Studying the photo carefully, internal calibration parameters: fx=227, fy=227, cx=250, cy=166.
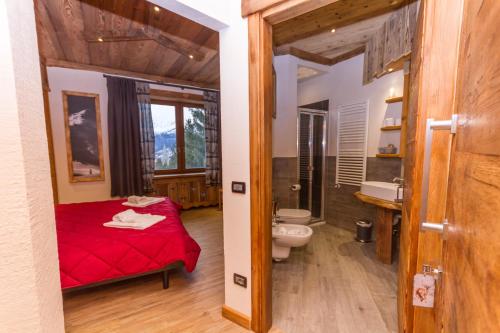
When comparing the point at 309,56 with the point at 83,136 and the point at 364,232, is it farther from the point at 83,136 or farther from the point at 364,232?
the point at 83,136

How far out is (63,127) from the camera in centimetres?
375

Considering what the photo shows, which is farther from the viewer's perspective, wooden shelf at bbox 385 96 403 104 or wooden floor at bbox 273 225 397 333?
wooden shelf at bbox 385 96 403 104

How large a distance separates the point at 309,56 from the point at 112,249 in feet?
12.4

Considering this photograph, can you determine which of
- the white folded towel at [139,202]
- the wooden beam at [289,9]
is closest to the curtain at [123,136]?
the white folded towel at [139,202]

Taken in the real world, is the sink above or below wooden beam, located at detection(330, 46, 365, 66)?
below

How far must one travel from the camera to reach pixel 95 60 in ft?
12.1

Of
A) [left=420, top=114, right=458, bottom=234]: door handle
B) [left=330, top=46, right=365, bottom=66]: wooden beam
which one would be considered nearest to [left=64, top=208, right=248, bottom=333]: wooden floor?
[left=420, top=114, right=458, bottom=234]: door handle

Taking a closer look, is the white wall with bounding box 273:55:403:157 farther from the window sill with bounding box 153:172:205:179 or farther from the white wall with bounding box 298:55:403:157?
the window sill with bounding box 153:172:205:179

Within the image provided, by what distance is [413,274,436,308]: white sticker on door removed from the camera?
937 millimetres

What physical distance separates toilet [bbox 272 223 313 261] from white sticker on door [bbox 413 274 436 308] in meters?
1.54

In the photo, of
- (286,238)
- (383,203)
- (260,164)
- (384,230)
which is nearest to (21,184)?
(260,164)

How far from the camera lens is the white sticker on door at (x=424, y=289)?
937 mm

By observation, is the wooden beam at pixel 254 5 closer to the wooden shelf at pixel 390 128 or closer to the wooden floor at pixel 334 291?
the wooden floor at pixel 334 291

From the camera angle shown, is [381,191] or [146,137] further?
[146,137]
